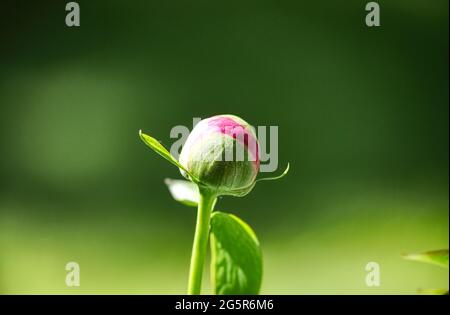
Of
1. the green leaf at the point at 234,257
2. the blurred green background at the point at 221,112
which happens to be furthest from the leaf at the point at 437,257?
the blurred green background at the point at 221,112

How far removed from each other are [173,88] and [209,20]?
23cm

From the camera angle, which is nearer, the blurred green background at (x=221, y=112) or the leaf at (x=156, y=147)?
the leaf at (x=156, y=147)

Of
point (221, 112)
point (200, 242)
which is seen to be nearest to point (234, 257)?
point (200, 242)

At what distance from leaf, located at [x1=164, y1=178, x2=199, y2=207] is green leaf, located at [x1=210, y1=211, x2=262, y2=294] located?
2 cm

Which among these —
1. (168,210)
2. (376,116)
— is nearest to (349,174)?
(376,116)

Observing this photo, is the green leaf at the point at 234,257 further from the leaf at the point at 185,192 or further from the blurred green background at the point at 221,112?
the blurred green background at the point at 221,112

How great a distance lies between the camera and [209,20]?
164 cm

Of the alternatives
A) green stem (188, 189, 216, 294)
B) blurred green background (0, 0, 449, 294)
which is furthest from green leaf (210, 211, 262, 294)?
blurred green background (0, 0, 449, 294)

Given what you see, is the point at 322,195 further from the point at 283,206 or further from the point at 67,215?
the point at 67,215

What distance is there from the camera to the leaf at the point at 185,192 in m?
0.27

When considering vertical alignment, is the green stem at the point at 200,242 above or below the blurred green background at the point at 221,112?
below

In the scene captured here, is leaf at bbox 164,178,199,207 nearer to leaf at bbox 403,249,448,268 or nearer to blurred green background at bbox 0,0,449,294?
leaf at bbox 403,249,448,268

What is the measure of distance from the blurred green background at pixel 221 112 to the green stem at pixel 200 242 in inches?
35.4

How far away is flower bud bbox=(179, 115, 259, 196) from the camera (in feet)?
0.81
